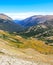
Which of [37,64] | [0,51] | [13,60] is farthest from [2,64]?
[0,51]

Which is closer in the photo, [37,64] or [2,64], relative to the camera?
[2,64]

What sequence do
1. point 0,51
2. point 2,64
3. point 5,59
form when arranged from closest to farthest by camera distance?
point 2,64
point 5,59
point 0,51

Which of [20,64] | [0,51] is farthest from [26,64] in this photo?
[0,51]

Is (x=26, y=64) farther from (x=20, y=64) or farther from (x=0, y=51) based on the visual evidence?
(x=0, y=51)

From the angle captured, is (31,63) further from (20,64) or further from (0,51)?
(0,51)

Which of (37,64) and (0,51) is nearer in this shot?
(37,64)

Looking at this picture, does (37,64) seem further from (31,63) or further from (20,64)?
(20,64)

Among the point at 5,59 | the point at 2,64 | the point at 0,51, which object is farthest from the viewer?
the point at 0,51
